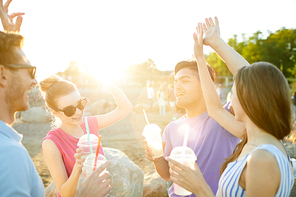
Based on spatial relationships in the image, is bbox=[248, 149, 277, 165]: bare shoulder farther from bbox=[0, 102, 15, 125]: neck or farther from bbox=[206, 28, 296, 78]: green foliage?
bbox=[206, 28, 296, 78]: green foliage

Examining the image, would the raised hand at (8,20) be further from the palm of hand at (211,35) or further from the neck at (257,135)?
the neck at (257,135)

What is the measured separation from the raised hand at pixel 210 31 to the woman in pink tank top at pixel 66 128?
1340 millimetres

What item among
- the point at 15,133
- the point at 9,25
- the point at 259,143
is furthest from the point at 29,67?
the point at 259,143

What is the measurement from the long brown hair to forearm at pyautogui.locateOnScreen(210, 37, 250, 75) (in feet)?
2.06

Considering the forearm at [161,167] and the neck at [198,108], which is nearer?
the forearm at [161,167]

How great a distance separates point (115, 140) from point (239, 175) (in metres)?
8.48

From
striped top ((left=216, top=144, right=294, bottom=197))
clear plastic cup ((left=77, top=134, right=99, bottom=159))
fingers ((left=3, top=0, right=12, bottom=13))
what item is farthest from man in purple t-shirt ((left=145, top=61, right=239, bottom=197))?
fingers ((left=3, top=0, right=12, bottom=13))

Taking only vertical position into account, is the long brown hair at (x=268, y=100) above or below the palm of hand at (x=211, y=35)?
below

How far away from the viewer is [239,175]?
1510mm

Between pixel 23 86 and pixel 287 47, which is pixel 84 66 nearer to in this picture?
pixel 23 86

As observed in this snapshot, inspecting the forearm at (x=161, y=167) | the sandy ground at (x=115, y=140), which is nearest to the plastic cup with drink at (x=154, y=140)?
the forearm at (x=161, y=167)

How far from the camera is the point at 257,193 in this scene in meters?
1.36

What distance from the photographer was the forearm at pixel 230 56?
2.25m

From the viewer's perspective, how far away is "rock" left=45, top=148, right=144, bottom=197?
12.5 feet
